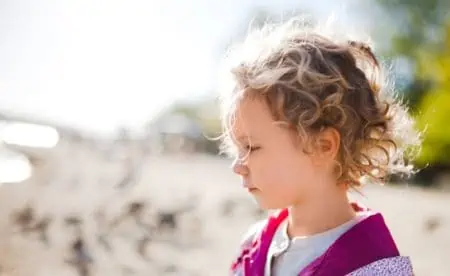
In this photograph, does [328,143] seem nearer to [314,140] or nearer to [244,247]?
[314,140]

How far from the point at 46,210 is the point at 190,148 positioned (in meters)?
2.46

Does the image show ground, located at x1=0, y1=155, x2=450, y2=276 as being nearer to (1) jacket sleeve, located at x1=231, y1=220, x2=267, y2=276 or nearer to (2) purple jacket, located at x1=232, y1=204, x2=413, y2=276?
(1) jacket sleeve, located at x1=231, y1=220, x2=267, y2=276

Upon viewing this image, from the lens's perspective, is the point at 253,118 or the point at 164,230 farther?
the point at 164,230

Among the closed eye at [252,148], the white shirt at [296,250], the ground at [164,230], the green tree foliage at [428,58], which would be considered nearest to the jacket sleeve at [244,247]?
the white shirt at [296,250]

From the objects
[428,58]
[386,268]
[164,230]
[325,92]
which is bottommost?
[386,268]

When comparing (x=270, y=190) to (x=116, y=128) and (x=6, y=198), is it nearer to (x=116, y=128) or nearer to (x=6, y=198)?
(x=6, y=198)

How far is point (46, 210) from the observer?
9.30ft

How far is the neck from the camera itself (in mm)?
1274

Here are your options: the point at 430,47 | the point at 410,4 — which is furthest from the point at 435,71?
the point at 410,4

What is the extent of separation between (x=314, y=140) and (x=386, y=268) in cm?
18

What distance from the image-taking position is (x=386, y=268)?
3.95ft

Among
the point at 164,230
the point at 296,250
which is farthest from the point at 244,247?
the point at 164,230

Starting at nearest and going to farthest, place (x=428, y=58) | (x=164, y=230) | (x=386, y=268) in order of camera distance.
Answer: (x=386, y=268) → (x=164, y=230) → (x=428, y=58)

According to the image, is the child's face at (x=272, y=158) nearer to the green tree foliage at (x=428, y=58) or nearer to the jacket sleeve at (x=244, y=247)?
the jacket sleeve at (x=244, y=247)
